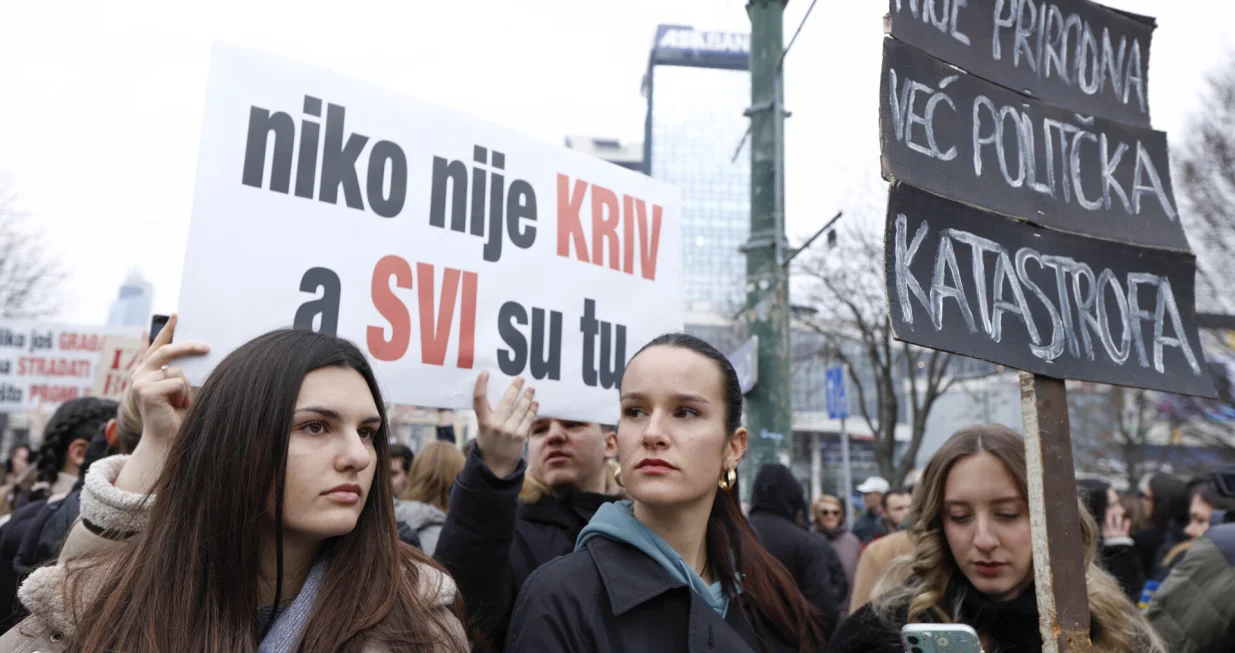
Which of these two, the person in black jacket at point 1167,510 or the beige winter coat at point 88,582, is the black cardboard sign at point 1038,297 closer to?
the beige winter coat at point 88,582

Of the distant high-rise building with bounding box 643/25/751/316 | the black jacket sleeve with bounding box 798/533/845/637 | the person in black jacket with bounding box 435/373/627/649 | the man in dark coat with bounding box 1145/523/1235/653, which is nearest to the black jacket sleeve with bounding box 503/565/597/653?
the person in black jacket with bounding box 435/373/627/649

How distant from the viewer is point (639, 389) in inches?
94.2

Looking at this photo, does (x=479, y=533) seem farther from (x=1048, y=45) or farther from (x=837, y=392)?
(x=837, y=392)

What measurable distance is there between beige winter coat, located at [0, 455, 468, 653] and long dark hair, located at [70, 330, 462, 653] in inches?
1.5

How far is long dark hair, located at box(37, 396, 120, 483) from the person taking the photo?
4215 millimetres

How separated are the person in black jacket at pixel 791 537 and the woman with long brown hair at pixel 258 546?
350 cm

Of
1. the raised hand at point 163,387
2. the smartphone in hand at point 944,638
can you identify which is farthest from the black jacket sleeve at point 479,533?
the smartphone in hand at point 944,638

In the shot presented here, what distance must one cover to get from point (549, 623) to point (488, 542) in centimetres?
69

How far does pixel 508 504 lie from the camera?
267 cm

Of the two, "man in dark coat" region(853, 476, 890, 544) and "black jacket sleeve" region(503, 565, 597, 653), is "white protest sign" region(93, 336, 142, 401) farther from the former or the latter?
"man in dark coat" region(853, 476, 890, 544)

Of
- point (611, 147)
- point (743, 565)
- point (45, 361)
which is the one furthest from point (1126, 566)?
point (611, 147)

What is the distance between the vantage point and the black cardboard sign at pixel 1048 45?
8.46 ft

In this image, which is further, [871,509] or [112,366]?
[871,509]

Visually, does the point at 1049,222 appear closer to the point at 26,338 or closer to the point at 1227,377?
the point at 26,338
